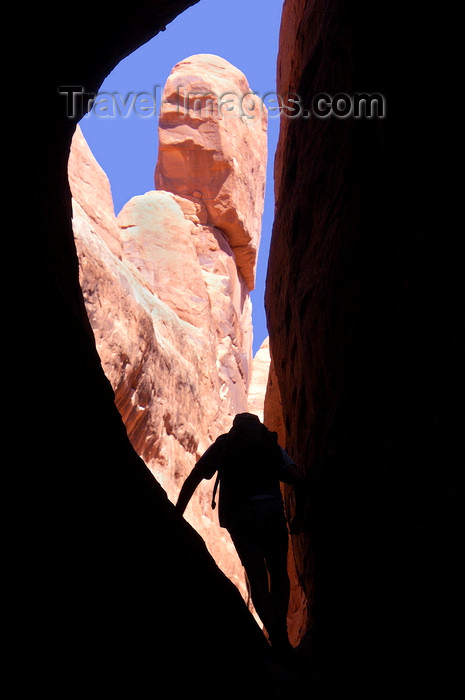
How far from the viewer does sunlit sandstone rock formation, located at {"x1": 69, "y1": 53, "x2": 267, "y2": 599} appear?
10344mm

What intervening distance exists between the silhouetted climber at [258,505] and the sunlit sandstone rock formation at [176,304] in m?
5.11

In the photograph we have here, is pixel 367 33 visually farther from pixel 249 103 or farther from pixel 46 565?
pixel 249 103

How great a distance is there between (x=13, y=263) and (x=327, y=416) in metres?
2.66

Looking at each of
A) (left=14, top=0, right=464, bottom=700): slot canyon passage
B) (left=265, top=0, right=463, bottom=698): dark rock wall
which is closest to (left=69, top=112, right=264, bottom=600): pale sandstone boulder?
(left=265, top=0, right=463, bottom=698): dark rock wall

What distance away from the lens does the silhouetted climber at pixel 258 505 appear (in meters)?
4.41

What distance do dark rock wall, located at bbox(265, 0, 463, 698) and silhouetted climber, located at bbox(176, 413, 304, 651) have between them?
435mm

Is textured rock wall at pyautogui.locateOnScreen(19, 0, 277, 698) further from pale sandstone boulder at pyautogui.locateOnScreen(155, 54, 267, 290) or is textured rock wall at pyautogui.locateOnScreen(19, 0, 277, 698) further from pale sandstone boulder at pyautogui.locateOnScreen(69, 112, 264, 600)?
pale sandstone boulder at pyautogui.locateOnScreen(155, 54, 267, 290)

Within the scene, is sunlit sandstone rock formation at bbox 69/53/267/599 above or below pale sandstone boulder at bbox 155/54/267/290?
below

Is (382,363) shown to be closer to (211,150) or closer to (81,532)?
(81,532)

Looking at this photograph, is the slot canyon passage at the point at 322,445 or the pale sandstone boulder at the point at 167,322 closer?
the slot canyon passage at the point at 322,445

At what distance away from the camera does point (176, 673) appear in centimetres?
344

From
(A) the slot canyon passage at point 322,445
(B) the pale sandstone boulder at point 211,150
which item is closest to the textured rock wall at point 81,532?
(A) the slot canyon passage at point 322,445

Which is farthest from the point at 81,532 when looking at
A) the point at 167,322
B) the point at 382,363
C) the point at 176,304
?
the point at 176,304

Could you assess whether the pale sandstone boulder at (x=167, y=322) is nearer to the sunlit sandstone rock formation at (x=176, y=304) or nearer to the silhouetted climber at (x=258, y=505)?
the sunlit sandstone rock formation at (x=176, y=304)
